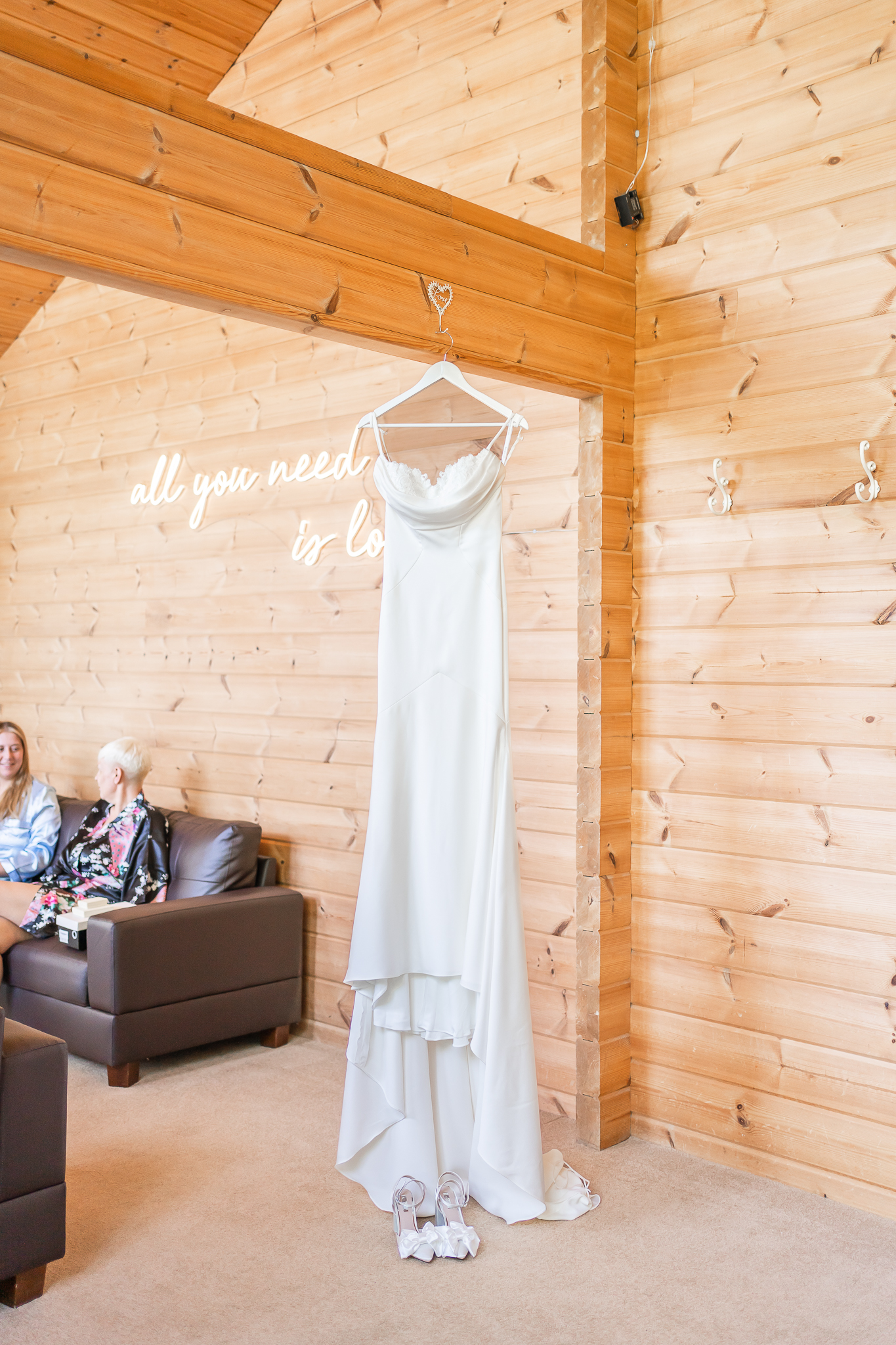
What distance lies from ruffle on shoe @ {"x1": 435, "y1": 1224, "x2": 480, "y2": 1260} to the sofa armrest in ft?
4.86

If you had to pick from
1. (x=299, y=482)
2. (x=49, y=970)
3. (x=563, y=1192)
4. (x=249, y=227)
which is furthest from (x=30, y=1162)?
(x=299, y=482)

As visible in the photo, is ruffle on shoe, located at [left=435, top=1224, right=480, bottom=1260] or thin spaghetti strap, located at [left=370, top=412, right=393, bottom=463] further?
thin spaghetti strap, located at [left=370, top=412, right=393, bottom=463]

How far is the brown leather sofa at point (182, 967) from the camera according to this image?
377 cm

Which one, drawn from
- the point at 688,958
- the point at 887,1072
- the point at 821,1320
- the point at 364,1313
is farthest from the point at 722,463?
the point at 364,1313

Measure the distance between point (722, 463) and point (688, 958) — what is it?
1.48 metres

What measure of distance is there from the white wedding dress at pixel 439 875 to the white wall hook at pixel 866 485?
97 cm

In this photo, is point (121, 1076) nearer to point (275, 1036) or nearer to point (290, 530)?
point (275, 1036)

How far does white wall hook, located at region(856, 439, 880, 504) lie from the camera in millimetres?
2947

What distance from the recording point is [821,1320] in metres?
2.43

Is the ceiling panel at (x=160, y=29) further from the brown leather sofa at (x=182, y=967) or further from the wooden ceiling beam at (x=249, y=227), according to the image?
the brown leather sofa at (x=182, y=967)

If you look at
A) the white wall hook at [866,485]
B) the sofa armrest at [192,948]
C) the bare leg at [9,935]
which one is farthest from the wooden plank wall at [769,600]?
the bare leg at [9,935]

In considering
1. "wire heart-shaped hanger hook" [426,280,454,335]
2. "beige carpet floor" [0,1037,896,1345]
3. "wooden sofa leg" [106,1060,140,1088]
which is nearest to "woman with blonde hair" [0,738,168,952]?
"wooden sofa leg" [106,1060,140,1088]

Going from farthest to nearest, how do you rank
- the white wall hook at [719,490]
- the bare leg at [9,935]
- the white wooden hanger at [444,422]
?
the bare leg at [9,935], the white wall hook at [719,490], the white wooden hanger at [444,422]

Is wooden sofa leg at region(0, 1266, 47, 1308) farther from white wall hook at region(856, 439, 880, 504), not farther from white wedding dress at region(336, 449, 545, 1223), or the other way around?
white wall hook at region(856, 439, 880, 504)
